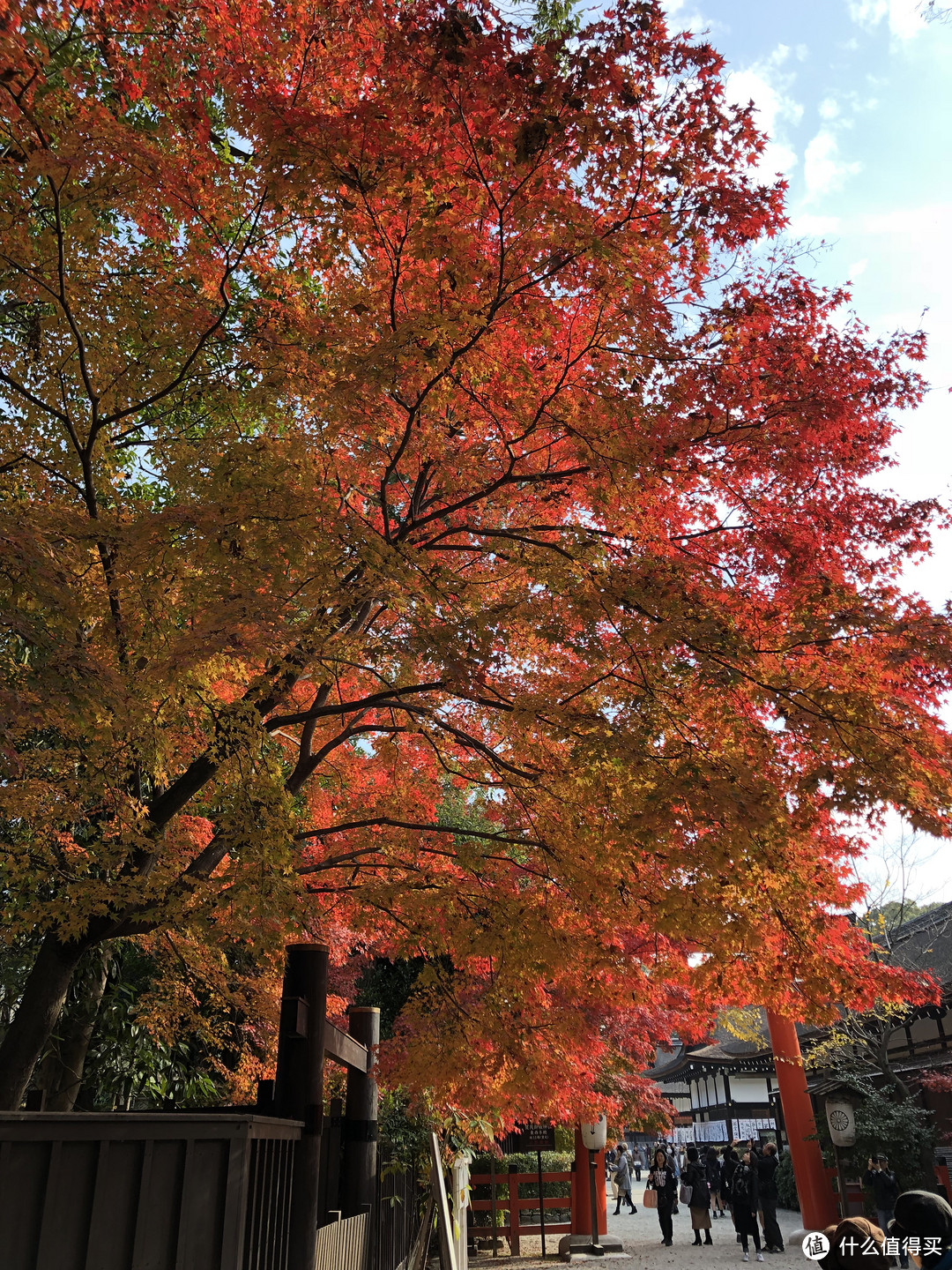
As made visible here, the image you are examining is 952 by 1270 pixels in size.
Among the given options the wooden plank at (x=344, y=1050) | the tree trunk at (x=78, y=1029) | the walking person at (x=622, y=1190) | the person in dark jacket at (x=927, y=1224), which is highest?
the tree trunk at (x=78, y=1029)

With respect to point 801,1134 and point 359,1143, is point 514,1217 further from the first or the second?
point 359,1143

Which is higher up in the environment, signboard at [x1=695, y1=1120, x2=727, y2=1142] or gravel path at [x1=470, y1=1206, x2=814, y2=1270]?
signboard at [x1=695, y1=1120, x2=727, y2=1142]

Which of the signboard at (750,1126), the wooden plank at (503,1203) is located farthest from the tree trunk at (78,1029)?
the signboard at (750,1126)

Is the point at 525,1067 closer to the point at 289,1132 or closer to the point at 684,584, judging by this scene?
the point at 289,1132

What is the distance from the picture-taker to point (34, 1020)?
5.90 metres

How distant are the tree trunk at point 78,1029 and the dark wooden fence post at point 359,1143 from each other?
501 centimetres

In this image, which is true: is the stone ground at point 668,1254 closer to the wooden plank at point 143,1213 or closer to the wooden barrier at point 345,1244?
the wooden barrier at point 345,1244

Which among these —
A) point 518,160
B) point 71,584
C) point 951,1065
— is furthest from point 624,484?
point 951,1065

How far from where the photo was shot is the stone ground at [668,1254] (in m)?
12.5

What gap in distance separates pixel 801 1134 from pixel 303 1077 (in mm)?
14582

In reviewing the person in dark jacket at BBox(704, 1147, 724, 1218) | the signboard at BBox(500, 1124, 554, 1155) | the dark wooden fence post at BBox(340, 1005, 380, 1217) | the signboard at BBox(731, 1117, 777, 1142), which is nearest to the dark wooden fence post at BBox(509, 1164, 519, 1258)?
the signboard at BBox(500, 1124, 554, 1155)

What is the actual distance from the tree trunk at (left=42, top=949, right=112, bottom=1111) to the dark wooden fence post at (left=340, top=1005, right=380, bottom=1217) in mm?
5010

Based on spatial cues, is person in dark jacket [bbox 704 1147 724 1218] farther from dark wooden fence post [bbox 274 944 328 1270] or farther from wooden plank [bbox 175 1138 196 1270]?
wooden plank [bbox 175 1138 196 1270]

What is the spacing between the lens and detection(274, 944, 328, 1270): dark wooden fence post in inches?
159
